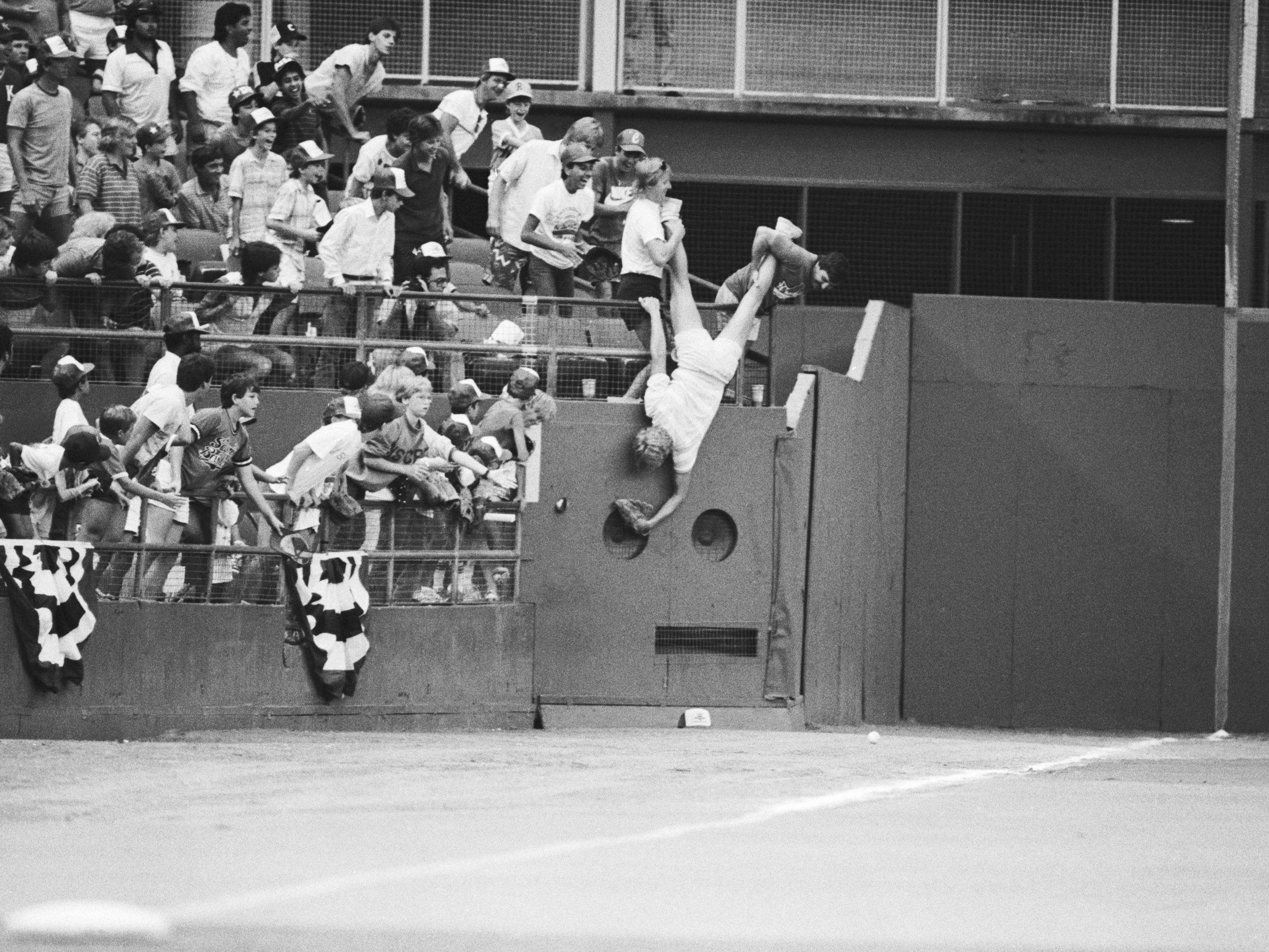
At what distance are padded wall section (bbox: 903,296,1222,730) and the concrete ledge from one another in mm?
4436

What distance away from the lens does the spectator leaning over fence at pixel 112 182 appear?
16.5 m

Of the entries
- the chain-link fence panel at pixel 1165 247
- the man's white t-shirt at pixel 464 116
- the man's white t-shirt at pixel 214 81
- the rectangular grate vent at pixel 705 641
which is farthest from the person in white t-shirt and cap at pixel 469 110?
the chain-link fence panel at pixel 1165 247

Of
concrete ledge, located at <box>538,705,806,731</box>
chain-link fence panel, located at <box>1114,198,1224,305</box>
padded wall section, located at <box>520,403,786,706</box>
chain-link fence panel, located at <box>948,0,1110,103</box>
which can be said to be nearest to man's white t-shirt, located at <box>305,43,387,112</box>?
padded wall section, located at <box>520,403,786,706</box>

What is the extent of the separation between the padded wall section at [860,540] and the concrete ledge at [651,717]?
3.23 feet

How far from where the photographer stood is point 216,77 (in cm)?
1886

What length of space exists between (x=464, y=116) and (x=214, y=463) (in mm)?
5951

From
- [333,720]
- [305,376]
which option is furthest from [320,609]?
[305,376]

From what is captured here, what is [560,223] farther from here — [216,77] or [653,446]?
[216,77]

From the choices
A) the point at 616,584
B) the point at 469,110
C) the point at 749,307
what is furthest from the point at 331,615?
the point at 469,110

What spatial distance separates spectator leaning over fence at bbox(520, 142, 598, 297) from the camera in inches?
645

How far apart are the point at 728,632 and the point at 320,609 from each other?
130 inches

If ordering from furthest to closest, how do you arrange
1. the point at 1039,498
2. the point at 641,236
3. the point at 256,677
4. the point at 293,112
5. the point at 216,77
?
1. the point at 1039,498
2. the point at 216,77
3. the point at 293,112
4. the point at 641,236
5. the point at 256,677

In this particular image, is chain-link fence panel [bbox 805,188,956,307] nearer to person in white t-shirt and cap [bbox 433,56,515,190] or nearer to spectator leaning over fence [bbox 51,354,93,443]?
person in white t-shirt and cap [bbox 433,56,515,190]

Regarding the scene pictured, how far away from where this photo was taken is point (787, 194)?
23766 millimetres
